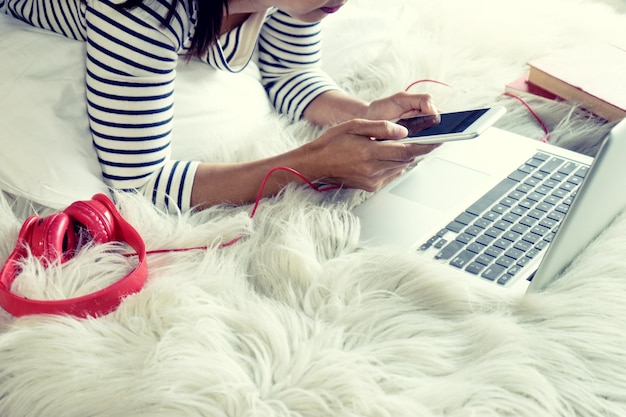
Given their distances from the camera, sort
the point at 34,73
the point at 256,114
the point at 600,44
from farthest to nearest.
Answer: the point at 600,44, the point at 256,114, the point at 34,73

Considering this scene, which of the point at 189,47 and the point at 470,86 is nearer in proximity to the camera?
the point at 189,47

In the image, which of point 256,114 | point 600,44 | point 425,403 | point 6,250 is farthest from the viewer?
point 600,44

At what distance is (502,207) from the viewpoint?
0.70m

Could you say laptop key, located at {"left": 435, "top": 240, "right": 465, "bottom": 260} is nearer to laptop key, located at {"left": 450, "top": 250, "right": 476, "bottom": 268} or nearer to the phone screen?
laptop key, located at {"left": 450, "top": 250, "right": 476, "bottom": 268}

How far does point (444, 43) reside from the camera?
111cm

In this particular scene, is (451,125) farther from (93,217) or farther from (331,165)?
(93,217)

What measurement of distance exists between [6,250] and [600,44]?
2.91 ft

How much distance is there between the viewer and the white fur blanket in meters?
0.50

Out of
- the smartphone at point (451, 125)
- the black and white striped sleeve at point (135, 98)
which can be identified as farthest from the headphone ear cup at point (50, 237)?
the smartphone at point (451, 125)

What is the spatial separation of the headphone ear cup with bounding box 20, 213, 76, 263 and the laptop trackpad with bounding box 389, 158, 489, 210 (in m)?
0.34

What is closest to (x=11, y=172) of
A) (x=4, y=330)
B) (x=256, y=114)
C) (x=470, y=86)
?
(x=4, y=330)

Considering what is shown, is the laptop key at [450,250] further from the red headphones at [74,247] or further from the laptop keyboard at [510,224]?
the red headphones at [74,247]

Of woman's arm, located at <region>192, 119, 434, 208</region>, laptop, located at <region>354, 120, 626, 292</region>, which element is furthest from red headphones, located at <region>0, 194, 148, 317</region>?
laptop, located at <region>354, 120, 626, 292</region>

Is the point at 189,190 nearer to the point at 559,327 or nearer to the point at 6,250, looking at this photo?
the point at 6,250
